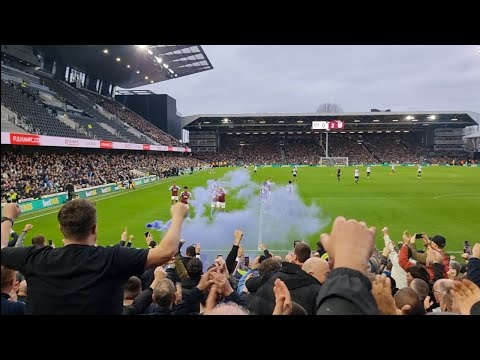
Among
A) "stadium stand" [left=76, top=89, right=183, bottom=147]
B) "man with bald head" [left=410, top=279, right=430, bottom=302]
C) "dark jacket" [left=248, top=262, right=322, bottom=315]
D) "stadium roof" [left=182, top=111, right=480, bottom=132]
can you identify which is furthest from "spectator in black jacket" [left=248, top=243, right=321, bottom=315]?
"stadium roof" [left=182, top=111, right=480, bottom=132]

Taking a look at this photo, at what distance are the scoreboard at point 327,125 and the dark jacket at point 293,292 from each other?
62050 mm

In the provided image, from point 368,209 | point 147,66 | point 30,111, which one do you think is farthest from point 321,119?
point 30,111

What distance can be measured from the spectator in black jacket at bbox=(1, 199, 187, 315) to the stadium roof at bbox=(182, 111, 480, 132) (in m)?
55.9

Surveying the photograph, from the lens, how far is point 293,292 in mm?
3432

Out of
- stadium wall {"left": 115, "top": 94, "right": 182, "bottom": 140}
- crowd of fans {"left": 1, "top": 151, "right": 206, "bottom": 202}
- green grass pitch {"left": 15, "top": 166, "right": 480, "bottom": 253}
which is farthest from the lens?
stadium wall {"left": 115, "top": 94, "right": 182, "bottom": 140}

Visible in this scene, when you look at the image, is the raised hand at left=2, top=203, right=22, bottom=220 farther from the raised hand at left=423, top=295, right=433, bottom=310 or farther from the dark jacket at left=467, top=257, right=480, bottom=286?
Answer: the raised hand at left=423, top=295, right=433, bottom=310

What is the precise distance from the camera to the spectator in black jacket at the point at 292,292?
316 cm

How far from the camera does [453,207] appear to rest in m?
21.6

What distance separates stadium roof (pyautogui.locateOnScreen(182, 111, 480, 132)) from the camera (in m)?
59.0

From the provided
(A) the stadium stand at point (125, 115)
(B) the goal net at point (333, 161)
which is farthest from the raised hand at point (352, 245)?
(B) the goal net at point (333, 161)

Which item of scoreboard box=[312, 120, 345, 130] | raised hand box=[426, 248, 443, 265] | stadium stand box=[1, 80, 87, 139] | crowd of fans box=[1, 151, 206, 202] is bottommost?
raised hand box=[426, 248, 443, 265]

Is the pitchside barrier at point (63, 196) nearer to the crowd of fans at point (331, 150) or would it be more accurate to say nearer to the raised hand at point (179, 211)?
the raised hand at point (179, 211)
